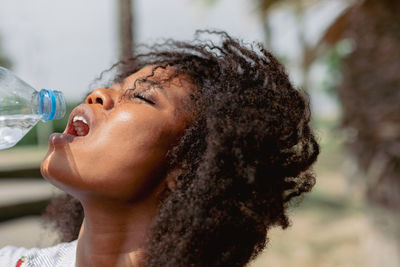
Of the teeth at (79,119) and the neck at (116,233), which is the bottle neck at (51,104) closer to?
the teeth at (79,119)

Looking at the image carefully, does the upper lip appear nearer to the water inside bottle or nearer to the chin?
the chin

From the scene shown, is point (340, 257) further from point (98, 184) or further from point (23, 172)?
point (98, 184)

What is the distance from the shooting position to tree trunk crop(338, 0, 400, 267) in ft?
11.9

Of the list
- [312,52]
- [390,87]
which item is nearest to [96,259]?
[390,87]

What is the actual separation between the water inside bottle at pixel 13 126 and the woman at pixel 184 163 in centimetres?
40

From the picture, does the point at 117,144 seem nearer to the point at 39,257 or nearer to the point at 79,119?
the point at 79,119

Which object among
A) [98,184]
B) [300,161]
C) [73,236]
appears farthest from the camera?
[73,236]

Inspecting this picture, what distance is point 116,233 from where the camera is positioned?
1.32 metres

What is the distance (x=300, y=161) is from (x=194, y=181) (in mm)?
349

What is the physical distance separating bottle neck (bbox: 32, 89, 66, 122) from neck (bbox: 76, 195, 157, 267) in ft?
1.03

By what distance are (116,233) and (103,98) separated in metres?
0.40

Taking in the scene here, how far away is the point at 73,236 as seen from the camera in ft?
5.78

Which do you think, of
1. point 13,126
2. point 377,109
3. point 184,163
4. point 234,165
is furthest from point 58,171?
point 377,109

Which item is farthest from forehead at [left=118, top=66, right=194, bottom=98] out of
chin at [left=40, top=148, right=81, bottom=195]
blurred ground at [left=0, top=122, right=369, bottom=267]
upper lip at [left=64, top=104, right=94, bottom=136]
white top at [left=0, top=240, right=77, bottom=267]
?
blurred ground at [left=0, top=122, right=369, bottom=267]
